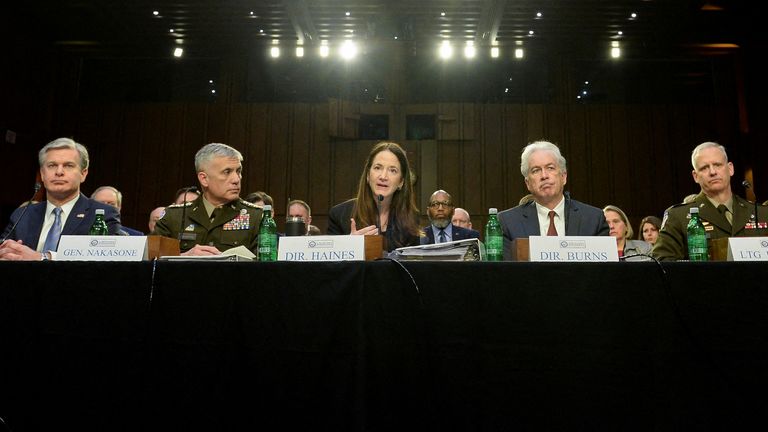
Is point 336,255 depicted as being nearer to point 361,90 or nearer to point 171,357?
point 171,357

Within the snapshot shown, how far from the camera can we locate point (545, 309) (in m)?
1.34

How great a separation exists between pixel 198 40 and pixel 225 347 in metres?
7.63

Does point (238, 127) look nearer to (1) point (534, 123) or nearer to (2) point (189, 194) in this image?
(2) point (189, 194)

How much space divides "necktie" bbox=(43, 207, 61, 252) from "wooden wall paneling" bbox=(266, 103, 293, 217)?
550 centimetres

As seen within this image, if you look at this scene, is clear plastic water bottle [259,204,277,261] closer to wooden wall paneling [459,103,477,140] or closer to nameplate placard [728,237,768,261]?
nameplate placard [728,237,768,261]

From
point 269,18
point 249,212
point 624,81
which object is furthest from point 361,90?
point 249,212

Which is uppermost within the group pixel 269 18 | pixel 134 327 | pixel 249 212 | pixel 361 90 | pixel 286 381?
pixel 269 18

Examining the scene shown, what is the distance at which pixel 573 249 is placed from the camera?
1.52 metres

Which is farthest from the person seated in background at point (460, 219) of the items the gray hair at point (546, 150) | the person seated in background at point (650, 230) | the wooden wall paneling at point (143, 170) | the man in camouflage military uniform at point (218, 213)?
the wooden wall paneling at point (143, 170)

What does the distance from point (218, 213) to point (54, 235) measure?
72cm

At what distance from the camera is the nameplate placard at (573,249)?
1.50 m

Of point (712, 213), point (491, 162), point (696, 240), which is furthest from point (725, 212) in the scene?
point (491, 162)

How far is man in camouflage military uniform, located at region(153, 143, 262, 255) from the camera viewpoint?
93.8 inches

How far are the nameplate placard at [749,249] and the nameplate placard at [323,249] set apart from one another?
3.73 feet
